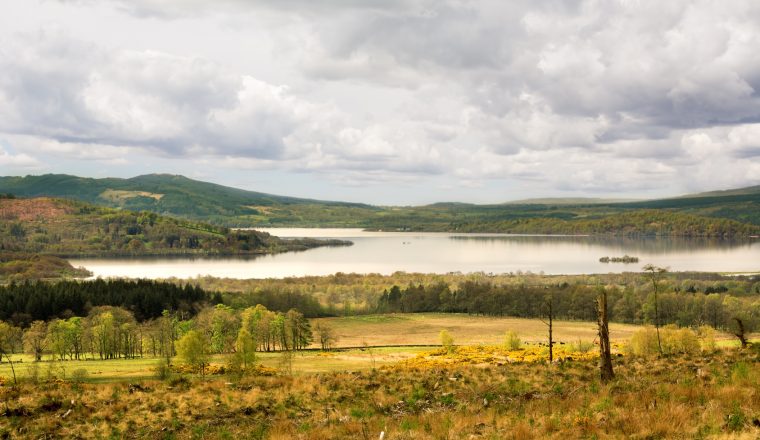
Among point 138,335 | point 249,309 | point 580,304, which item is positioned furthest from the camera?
point 580,304

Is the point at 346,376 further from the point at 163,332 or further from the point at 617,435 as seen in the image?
the point at 163,332

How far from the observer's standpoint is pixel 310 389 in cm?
2877

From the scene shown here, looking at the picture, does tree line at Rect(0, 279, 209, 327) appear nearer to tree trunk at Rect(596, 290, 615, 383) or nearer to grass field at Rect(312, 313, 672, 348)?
grass field at Rect(312, 313, 672, 348)

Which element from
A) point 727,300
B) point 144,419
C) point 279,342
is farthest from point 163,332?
point 727,300

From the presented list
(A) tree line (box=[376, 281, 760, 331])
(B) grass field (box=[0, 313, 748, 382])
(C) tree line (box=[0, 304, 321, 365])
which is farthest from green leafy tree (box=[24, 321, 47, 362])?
(A) tree line (box=[376, 281, 760, 331])

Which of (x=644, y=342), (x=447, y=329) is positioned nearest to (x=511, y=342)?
(x=644, y=342)

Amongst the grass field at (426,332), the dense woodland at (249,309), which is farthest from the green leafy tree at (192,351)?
the grass field at (426,332)

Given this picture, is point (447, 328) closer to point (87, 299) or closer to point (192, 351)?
point (87, 299)

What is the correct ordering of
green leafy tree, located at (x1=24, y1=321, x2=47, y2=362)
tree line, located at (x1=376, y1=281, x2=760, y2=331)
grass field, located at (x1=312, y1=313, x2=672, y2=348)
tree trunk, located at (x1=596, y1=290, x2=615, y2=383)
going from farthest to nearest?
1. tree line, located at (x1=376, y1=281, x2=760, y2=331)
2. grass field, located at (x1=312, y1=313, x2=672, y2=348)
3. green leafy tree, located at (x1=24, y1=321, x2=47, y2=362)
4. tree trunk, located at (x1=596, y1=290, x2=615, y2=383)

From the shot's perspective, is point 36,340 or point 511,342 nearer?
point 511,342

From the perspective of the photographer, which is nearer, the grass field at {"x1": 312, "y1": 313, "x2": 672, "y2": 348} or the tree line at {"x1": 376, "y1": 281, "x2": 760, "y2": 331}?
the grass field at {"x1": 312, "y1": 313, "x2": 672, "y2": 348}

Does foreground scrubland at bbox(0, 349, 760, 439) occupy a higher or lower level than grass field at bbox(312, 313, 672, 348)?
higher

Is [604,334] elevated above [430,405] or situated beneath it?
elevated above

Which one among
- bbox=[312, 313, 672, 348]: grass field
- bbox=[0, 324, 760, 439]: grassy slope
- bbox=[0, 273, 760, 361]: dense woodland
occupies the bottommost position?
bbox=[312, 313, 672, 348]: grass field
